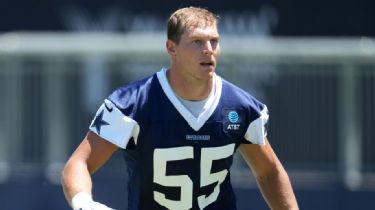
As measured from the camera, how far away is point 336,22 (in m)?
16.9

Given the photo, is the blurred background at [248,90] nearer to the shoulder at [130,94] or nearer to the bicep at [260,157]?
the bicep at [260,157]

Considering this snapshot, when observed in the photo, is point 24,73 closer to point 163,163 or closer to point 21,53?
point 21,53

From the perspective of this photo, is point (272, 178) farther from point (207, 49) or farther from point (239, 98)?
point (207, 49)

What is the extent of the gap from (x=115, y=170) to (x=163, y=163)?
7.01 metres

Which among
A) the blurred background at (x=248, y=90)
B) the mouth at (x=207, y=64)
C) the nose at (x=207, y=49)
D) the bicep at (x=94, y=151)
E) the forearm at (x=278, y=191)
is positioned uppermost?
the nose at (x=207, y=49)

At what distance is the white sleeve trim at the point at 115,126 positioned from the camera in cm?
595

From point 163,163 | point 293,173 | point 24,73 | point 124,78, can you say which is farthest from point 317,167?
point 163,163

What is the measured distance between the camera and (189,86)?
20.3ft

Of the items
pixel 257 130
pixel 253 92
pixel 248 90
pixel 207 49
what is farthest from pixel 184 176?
pixel 253 92

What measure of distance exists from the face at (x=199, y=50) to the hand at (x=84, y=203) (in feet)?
2.71

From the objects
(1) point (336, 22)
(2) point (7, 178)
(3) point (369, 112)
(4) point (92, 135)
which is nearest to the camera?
(4) point (92, 135)

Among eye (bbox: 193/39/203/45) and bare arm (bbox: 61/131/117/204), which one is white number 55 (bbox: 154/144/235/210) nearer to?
bare arm (bbox: 61/131/117/204)

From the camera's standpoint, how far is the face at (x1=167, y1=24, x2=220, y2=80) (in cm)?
601

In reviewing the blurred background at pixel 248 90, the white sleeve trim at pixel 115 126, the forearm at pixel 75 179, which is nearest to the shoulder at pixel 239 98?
the white sleeve trim at pixel 115 126
